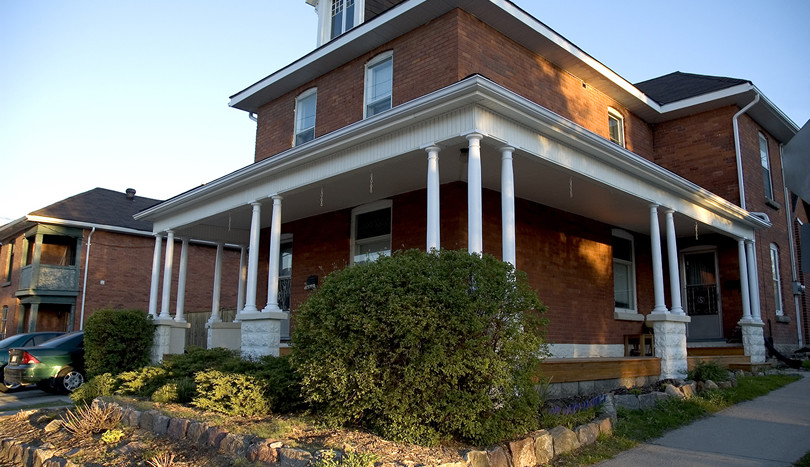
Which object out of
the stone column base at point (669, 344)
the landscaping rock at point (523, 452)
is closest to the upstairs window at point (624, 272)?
the stone column base at point (669, 344)

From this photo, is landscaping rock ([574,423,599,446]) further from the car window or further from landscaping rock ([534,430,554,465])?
the car window

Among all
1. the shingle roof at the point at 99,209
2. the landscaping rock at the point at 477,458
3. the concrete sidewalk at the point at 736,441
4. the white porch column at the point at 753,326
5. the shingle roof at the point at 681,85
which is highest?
the shingle roof at the point at 681,85

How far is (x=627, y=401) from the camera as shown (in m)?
8.26

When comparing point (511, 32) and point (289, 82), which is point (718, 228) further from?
point (289, 82)

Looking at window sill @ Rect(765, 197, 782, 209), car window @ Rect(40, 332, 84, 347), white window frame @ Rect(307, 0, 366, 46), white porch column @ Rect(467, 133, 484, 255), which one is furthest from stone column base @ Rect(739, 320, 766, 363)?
car window @ Rect(40, 332, 84, 347)

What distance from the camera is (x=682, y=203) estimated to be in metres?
12.7

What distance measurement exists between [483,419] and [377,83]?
8641 mm

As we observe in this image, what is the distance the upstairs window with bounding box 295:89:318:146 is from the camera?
14438mm

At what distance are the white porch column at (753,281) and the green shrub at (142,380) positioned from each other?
41.1 feet

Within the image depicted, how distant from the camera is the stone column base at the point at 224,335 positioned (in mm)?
15969

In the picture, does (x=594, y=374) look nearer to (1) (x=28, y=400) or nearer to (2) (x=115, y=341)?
(2) (x=115, y=341)

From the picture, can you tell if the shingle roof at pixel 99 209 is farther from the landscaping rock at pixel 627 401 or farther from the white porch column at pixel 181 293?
the landscaping rock at pixel 627 401

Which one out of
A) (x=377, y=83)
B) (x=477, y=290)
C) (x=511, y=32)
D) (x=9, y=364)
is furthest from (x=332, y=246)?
(x=477, y=290)

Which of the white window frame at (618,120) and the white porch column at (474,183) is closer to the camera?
the white porch column at (474,183)
